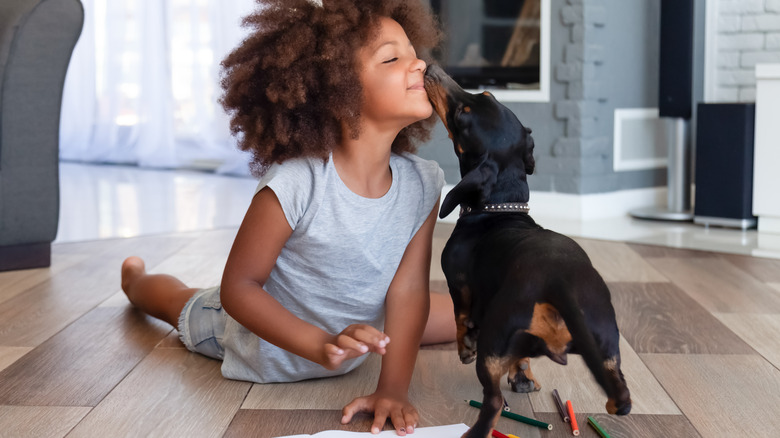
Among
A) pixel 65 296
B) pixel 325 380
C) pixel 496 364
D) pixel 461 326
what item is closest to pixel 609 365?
pixel 496 364

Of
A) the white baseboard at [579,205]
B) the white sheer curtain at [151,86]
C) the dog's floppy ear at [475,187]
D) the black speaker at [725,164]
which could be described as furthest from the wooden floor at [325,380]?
the white sheer curtain at [151,86]

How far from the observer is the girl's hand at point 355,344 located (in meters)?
1.05

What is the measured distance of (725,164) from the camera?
316 cm

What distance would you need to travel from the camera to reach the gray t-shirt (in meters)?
1.30

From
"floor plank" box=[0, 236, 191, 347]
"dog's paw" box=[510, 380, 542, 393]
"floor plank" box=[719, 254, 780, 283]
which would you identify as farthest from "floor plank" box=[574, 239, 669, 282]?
"floor plank" box=[0, 236, 191, 347]

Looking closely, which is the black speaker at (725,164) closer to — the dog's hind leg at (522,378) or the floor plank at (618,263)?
the floor plank at (618,263)

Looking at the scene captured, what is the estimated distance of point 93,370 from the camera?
1517 millimetres

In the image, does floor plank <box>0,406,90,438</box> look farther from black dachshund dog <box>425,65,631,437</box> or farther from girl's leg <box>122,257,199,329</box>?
black dachshund dog <box>425,65,631,437</box>

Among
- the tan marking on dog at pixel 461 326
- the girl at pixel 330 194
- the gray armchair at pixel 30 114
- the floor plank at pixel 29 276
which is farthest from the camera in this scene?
the gray armchair at pixel 30 114

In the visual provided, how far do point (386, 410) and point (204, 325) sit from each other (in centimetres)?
49

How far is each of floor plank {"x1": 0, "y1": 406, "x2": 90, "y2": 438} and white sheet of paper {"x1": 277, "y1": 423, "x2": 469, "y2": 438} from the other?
0.36 meters

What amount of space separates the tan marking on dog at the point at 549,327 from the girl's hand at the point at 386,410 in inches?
12.5

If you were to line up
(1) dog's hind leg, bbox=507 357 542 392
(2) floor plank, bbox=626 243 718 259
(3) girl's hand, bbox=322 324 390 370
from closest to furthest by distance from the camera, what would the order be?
(3) girl's hand, bbox=322 324 390 370 → (1) dog's hind leg, bbox=507 357 542 392 → (2) floor plank, bbox=626 243 718 259

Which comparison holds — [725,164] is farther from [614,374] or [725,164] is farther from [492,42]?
[614,374]
